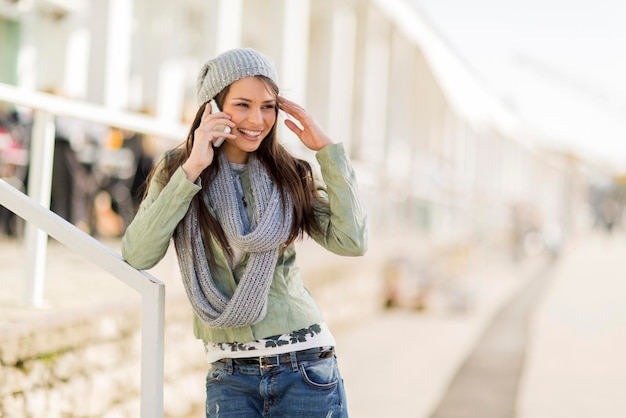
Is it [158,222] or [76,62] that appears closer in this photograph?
[158,222]

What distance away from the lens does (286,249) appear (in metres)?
2.19

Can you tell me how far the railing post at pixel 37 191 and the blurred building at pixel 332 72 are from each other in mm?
1235

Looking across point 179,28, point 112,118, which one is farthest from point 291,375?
point 179,28

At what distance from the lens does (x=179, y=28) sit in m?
9.13

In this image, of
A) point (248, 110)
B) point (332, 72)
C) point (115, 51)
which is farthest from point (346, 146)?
point (248, 110)

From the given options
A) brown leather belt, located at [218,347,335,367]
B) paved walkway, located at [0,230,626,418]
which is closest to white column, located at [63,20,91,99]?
paved walkway, located at [0,230,626,418]

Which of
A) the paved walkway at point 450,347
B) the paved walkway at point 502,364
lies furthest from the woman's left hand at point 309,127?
the paved walkway at point 502,364

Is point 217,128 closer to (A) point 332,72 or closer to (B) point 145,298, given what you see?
(B) point 145,298

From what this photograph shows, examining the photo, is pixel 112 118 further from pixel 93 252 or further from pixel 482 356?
pixel 482 356

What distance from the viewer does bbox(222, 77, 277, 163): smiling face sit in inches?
82.7

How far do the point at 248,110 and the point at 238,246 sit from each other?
33 cm

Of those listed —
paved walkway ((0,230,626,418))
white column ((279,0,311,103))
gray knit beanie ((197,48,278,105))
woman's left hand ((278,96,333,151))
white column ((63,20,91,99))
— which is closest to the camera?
Result: gray knit beanie ((197,48,278,105))

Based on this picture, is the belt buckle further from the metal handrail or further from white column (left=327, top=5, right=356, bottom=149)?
white column (left=327, top=5, right=356, bottom=149)

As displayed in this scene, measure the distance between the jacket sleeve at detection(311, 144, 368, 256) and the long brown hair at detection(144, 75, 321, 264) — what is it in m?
0.06
